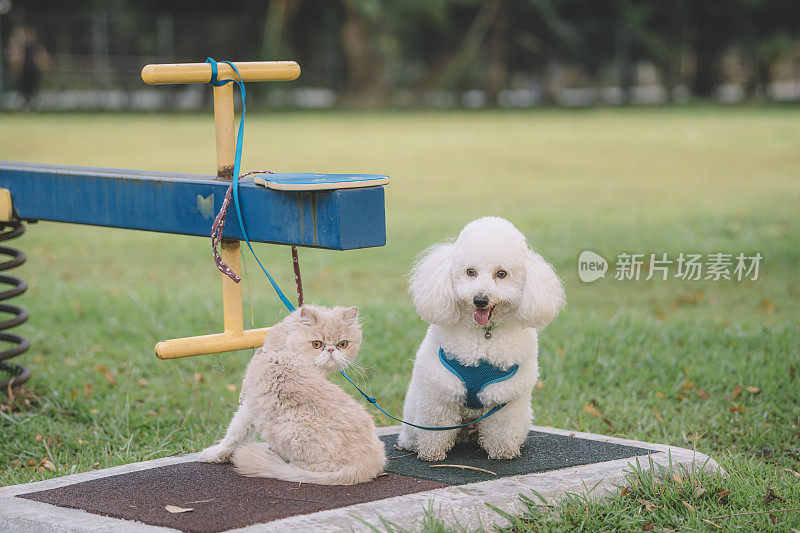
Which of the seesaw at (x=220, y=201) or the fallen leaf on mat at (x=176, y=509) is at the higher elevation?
the seesaw at (x=220, y=201)

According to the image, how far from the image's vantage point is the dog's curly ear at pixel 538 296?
12.0 feet

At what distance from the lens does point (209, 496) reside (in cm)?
349

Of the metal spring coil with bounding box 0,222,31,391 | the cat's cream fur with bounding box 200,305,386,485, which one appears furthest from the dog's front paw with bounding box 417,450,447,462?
the metal spring coil with bounding box 0,222,31,391

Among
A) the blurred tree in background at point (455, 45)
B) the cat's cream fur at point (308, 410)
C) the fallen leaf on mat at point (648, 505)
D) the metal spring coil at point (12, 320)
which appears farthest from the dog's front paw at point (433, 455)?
the blurred tree in background at point (455, 45)

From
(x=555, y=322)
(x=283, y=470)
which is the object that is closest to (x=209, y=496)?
(x=283, y=470)

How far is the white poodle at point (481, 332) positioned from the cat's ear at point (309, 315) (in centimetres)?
43

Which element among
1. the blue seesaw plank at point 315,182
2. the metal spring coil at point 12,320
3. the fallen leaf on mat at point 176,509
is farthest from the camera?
the metal spring coil at point 12,320

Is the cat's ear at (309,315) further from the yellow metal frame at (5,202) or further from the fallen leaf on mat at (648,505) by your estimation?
the yellow metal frame at (5,202)

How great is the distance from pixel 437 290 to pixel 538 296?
1.26 feet

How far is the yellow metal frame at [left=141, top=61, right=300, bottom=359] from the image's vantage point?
3904 millimetres

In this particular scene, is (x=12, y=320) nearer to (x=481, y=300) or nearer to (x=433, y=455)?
(x=433, y=455)

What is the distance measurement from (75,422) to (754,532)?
145 inches

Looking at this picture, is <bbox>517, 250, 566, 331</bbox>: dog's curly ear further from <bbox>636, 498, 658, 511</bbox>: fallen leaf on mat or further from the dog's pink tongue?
<bbox>636, 498, 658, 511</bbox>: fallen leaf on mat

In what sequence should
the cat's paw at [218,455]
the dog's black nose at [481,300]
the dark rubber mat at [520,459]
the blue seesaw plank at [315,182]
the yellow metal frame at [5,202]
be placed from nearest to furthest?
the blue seesaw plank at [315,182] → the dog's black nose at [481,300] → the dark rubber mat at [520,459] → the cat's paw at [218,455] → the yellow metal frame at [5,202]
